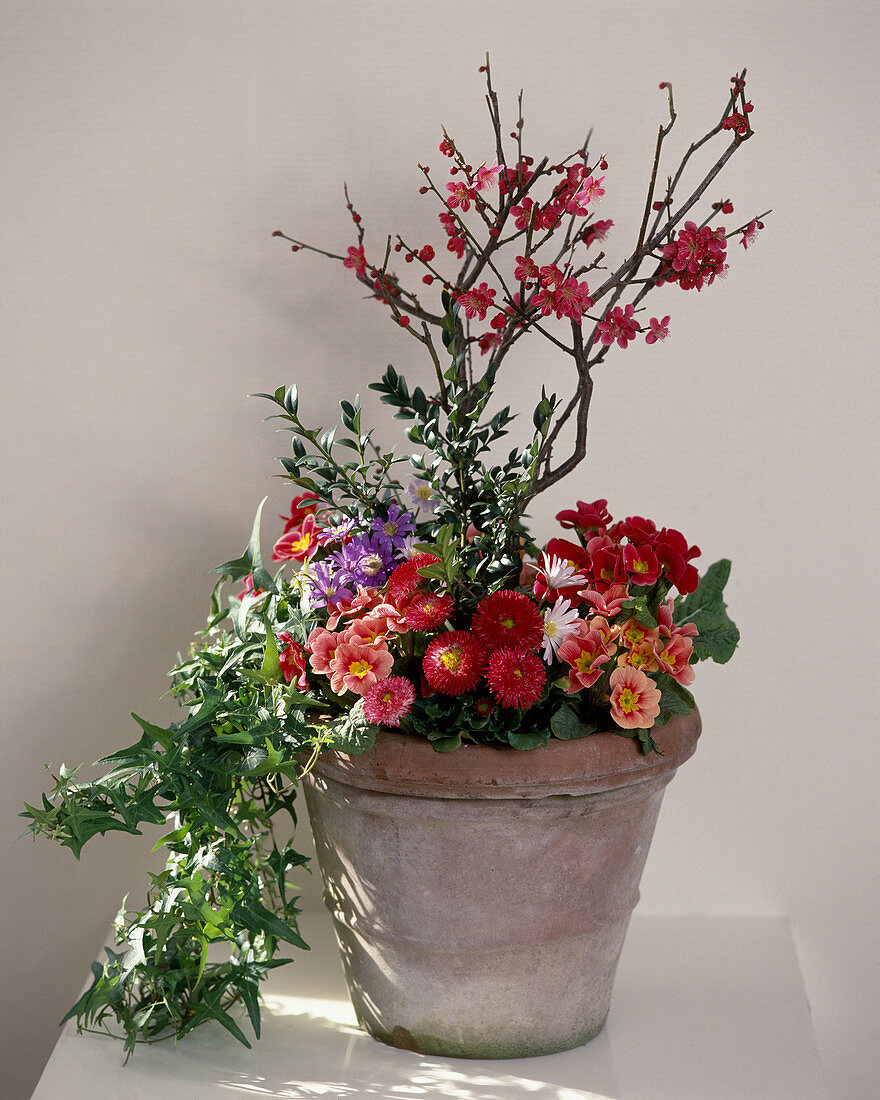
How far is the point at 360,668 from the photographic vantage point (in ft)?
2.75

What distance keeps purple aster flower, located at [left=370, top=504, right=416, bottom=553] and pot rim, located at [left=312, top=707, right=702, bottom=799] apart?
0.18m

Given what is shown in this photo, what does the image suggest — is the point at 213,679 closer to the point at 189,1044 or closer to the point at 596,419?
the point at 189,1044

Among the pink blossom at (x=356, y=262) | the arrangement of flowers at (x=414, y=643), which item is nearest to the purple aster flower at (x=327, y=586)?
the arrangement of flowers at (x=414, y=643)

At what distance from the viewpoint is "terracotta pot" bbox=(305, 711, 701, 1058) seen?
85cm

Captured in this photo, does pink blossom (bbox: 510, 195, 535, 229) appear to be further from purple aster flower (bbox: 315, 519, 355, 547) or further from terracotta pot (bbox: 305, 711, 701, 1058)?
terracotta pot (bbox: 305, 711, 701, 1058)

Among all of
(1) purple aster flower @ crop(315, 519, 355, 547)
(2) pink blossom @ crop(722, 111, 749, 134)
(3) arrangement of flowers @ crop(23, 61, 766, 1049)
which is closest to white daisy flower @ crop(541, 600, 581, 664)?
(3) arrangement of flowers @ crop(23, 61, 766, 1049)

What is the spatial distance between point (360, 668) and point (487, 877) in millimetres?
223

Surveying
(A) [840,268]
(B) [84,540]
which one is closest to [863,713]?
(A) [840,268]

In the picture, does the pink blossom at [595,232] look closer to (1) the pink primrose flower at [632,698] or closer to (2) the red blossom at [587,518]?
(2) the red blossom at [587,518]

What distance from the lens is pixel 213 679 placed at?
37.4 inches

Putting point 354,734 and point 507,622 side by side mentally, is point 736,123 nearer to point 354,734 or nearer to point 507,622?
point 507,622

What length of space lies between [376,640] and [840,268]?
A: 725 mm

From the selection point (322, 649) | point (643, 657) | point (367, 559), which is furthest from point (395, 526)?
point (643, 657)

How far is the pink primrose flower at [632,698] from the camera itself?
849 mm
